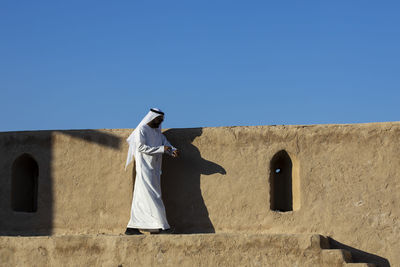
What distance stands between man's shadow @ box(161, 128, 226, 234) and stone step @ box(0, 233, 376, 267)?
1.08 m

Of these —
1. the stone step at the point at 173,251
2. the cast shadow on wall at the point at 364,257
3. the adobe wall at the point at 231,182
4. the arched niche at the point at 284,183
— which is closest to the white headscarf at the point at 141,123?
Answer: the adobe wall at the point at 231,182

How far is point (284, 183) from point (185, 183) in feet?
4.78

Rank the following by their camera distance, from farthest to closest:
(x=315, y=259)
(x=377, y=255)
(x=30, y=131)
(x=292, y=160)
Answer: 1. (x=30, y=131)
2. (x=292, y=160)
3. (x=377, y=255)
4. (x=315, y=259)

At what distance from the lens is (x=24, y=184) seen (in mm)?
11695

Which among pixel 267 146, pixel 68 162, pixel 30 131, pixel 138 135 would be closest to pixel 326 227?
pixel 267 146

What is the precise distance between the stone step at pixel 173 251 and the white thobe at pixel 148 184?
1.71 ft

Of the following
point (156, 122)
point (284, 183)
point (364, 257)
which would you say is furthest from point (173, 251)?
point (364, 257)

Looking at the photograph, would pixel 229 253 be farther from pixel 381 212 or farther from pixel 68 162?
pixel 68 162

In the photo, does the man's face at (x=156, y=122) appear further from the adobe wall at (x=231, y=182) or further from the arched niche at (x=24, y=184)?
the arched niche at (x=24, y=184)

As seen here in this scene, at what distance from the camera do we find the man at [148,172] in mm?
10281

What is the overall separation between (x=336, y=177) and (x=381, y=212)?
0.76 m

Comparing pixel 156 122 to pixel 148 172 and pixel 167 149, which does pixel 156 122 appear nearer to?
pixel 167 149

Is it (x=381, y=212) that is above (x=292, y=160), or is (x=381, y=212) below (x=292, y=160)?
below

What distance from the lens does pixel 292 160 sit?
1059cm
